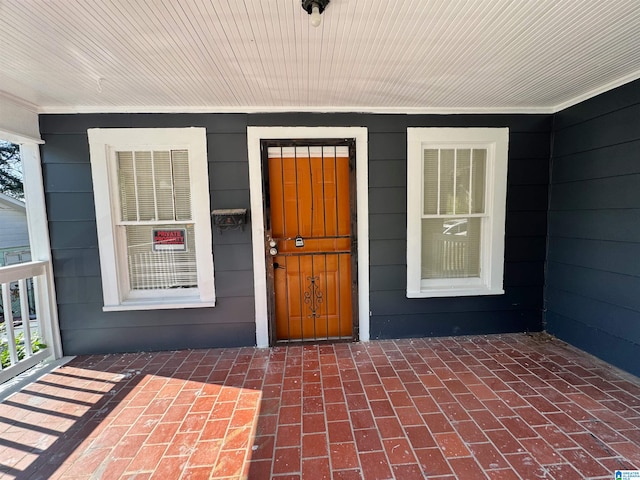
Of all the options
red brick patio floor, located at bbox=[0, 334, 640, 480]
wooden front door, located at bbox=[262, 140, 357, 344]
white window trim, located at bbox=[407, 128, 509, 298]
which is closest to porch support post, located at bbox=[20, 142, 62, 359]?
red brick patio floor, located at bbox=[0, 334, 640, 480]

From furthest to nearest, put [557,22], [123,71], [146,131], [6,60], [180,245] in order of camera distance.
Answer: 1. [180,245]
2. [146,131]
3. [123,71]
4. [6,60]
5. [557,22]

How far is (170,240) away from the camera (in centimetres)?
304

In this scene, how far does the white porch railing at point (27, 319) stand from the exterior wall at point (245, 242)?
0.36ft

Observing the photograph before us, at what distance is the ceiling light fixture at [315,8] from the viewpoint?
4.71 feet

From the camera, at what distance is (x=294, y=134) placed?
295 centimetres

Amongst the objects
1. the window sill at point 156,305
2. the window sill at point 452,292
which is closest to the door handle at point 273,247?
the window sill at point 156,305

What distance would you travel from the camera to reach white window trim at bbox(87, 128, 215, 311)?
2.86 m

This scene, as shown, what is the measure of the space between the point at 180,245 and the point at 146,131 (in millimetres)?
1159

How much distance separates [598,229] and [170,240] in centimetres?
413

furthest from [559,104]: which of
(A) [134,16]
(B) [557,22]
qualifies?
(A) [134,16]

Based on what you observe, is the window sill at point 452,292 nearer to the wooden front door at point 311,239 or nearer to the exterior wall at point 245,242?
the exterior wall at point 245,242

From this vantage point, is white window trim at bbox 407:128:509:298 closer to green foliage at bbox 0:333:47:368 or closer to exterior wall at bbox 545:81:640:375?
exterior wall at bbox 545:81:640:375

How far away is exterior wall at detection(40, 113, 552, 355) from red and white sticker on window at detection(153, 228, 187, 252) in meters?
0.35

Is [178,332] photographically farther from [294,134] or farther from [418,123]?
[418,123]
